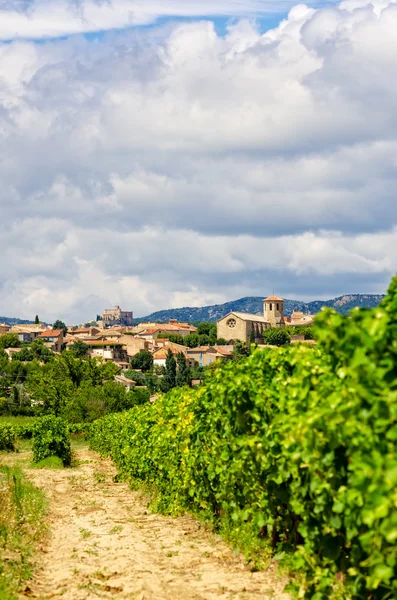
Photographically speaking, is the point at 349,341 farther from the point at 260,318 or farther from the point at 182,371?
the point at 260,318

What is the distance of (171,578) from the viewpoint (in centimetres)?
862

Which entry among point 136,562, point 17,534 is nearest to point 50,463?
point 17,534

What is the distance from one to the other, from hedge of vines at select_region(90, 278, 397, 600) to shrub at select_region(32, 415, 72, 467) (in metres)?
17.2

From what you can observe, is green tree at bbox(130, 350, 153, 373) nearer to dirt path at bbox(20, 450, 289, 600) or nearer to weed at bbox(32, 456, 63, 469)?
weed at bbox(32, 456, 63, 469)

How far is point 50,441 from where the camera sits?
28.4m

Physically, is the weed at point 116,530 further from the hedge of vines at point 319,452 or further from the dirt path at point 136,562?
the hedge of vines at point 319,452

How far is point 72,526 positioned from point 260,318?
186m

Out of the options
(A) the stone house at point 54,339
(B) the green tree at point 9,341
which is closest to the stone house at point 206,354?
(A) the stone house at point 54,339

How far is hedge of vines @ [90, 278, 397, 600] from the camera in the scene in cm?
462

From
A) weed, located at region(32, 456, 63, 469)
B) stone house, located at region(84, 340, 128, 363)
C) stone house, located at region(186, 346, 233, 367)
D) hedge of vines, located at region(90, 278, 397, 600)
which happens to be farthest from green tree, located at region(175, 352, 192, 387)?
hedge of vines, located at region(90, 278, 397, 600)

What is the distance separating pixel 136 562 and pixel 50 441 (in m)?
19.5

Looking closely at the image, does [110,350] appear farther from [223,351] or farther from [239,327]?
[239,327]

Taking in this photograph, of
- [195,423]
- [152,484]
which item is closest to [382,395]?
[195,423]

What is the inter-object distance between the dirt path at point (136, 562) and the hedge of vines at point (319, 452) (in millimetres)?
498
